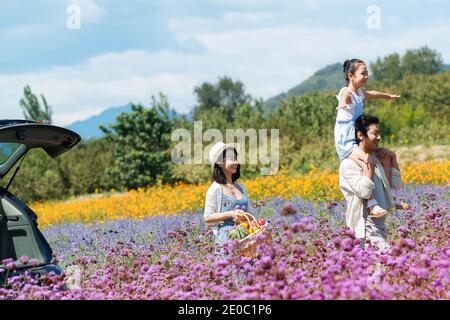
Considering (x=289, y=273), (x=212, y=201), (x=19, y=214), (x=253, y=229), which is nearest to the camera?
(x=289, y=273)

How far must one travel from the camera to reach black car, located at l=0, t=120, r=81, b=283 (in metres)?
5.30

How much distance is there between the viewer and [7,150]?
17.6 ft

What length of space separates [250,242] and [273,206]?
541 centimetres

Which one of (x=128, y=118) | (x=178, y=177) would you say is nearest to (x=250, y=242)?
(x=178, y=177)

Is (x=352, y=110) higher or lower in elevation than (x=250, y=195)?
higher

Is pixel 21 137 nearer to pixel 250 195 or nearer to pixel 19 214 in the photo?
pixel 19 214

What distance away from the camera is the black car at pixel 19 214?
5297mm

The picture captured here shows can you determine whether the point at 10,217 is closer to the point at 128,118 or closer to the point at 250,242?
the point at 250,242

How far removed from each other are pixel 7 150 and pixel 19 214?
1.70 ft

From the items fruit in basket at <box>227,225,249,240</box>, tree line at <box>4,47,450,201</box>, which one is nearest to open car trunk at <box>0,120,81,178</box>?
fruit in basket at <box>227,225,249,240</box>

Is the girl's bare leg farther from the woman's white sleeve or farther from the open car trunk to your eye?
the open car trunk

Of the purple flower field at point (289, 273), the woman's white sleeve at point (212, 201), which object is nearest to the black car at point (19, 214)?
the purple flower field at point (289, 273)

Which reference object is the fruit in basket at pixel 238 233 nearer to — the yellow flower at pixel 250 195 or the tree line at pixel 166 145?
the yellow flower at pixel 250 195

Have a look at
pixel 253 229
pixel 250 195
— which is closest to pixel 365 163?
pixel 253 229
